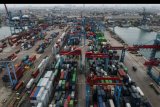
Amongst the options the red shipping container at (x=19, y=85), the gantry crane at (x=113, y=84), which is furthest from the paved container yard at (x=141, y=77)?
the red shipping container at (x=19, y=85)

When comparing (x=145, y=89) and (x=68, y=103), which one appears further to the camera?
(x=145, y=89)

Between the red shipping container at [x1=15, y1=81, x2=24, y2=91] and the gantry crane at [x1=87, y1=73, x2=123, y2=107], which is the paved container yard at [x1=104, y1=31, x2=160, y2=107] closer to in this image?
the gantry crane at [x1=87, y1=73, x2=123, y2=107]

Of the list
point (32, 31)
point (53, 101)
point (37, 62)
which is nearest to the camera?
point (53, 101)

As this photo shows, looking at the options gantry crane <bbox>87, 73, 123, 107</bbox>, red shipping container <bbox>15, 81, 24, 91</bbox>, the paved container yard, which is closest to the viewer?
gantry crane <bbox>87, 73, 123, 107</bbox>

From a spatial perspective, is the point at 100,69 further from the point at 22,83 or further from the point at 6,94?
the point at 6,94

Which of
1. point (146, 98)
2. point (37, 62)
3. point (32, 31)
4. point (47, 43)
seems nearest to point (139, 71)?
point (146, 98)

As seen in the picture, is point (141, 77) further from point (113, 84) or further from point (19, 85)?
point (19, 85)

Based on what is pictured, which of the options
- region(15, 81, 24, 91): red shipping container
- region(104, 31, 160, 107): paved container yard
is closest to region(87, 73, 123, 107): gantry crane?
region(104, 31, 160, 107): paved container yard

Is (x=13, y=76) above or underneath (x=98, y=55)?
underneath

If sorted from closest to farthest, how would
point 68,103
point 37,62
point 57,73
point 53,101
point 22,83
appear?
point 68,103 < point 53,101 < point 22,83 < point 57,73 < point 37,62

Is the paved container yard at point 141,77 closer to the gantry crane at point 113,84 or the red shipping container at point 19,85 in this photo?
the gantry crane at point 113,84

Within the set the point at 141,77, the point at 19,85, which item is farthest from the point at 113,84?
the point at 19,85
